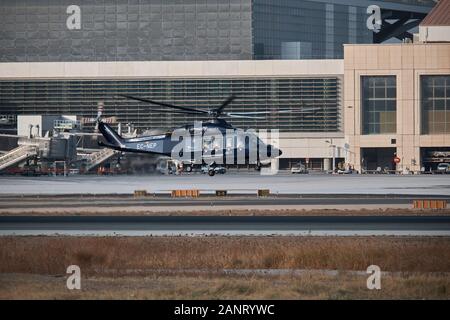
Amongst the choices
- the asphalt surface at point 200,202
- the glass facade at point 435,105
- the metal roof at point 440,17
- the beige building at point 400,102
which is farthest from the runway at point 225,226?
the metal roof at point 440,17

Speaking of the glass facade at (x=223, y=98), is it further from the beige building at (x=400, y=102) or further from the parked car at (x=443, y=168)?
the parked car at (x=443, y=168)

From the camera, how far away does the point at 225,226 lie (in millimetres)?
57906

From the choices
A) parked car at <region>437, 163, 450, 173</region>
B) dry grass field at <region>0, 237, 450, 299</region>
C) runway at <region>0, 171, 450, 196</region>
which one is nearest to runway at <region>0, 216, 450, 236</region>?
dry grass field at <region>0, 237, 450, 299</region>

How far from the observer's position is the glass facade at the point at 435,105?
6422 inches

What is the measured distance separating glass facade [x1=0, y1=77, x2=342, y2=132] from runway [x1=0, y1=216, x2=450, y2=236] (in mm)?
106744

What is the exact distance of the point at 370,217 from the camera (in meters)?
63.6

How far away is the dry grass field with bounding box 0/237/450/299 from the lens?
35.8 meters

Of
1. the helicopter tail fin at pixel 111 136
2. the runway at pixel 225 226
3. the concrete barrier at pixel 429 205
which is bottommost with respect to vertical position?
the runway at pixel 225 226

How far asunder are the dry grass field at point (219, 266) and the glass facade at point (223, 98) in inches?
4799

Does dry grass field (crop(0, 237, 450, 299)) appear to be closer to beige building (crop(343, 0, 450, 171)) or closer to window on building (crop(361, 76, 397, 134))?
beige building (crop(343, 0, 450, 171))

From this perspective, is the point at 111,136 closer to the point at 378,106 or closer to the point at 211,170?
the point at 211,170

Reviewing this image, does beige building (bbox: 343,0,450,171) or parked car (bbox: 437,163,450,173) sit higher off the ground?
beige building (bbox: 343,0,450,171)

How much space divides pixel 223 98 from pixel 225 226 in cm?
11539
